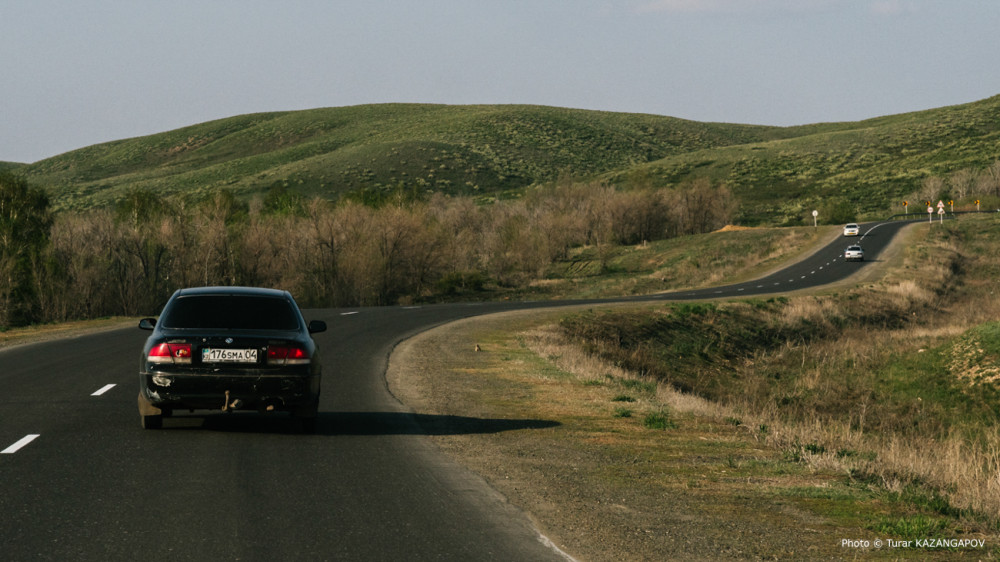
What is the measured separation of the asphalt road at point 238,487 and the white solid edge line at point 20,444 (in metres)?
0.03

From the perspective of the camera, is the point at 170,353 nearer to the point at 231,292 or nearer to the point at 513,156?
the point at 231,292

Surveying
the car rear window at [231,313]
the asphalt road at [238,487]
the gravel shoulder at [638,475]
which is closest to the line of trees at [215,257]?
the gravel shoulder at [638,475]

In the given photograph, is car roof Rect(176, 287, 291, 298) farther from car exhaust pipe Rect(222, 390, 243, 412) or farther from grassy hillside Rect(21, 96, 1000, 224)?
grassy hillside Rect(21, 96, 1000, 224)

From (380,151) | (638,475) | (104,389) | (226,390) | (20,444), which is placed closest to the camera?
(638,475)

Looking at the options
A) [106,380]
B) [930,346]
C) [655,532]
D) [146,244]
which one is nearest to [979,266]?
[930,346]

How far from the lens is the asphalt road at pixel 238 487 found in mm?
6797

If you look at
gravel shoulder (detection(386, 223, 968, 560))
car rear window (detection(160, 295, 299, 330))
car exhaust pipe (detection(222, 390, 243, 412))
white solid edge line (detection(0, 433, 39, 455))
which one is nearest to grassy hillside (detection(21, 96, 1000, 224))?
gravel shoulder (detection(386, 223, 968, 560))

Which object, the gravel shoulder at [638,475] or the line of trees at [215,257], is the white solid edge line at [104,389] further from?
the line of trees at [215,257]

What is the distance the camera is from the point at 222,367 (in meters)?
11.2

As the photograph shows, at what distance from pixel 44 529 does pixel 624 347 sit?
26812mm

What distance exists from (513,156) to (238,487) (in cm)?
14025

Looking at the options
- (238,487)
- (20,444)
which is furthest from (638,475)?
(20,444)

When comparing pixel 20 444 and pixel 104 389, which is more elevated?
pixel 20 444

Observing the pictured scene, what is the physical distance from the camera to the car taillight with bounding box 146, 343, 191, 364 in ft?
36.6
